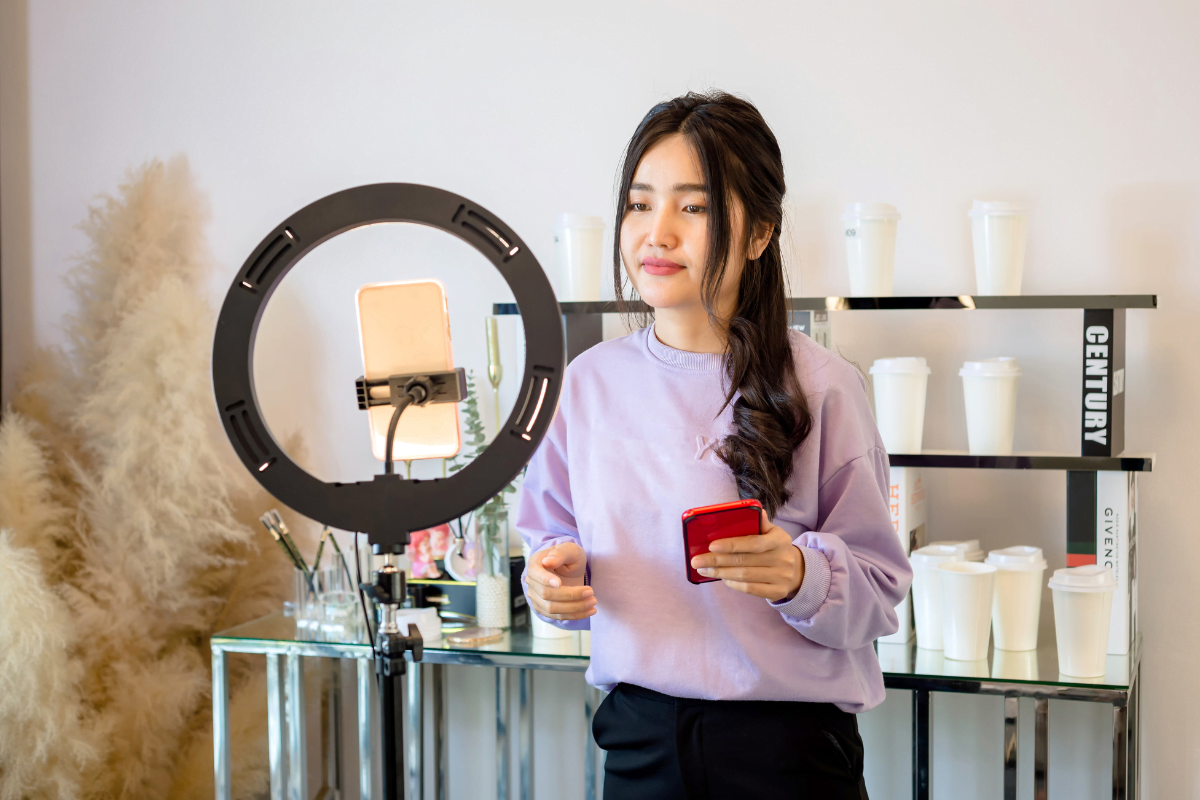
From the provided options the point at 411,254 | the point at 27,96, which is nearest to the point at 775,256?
the point at 411,254

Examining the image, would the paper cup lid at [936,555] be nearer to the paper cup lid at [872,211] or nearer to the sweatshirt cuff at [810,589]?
the paper cup lid at [872,211]

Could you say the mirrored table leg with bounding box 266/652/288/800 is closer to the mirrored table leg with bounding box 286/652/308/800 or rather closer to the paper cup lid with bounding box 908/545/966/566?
the mirrored table leg with bounding box 286/652/308/800

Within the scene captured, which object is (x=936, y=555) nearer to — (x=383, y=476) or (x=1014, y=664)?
(x=1014, y=664)

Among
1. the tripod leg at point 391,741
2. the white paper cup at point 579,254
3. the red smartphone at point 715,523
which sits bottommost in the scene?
the tripod leg at point 391,741

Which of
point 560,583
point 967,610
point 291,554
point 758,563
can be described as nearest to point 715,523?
point 758,563

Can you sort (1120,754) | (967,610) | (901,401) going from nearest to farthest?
(1120,754)
(967,610)
(901,401)

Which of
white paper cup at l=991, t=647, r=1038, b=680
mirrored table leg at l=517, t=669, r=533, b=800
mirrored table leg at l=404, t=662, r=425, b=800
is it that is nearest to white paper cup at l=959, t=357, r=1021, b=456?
white paper cup at l=991, t=647, r=1038, b=680

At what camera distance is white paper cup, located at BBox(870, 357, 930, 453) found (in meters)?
1.65

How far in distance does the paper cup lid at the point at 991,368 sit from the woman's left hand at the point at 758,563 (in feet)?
2.67

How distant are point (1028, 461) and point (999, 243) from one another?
35cm

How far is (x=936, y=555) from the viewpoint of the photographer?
64.9 inches

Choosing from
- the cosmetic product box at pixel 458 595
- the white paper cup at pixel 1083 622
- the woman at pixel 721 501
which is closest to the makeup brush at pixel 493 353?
the cosmetic product box at pixel 458 595

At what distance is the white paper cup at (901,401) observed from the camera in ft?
5.43

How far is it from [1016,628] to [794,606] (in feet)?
2.66
